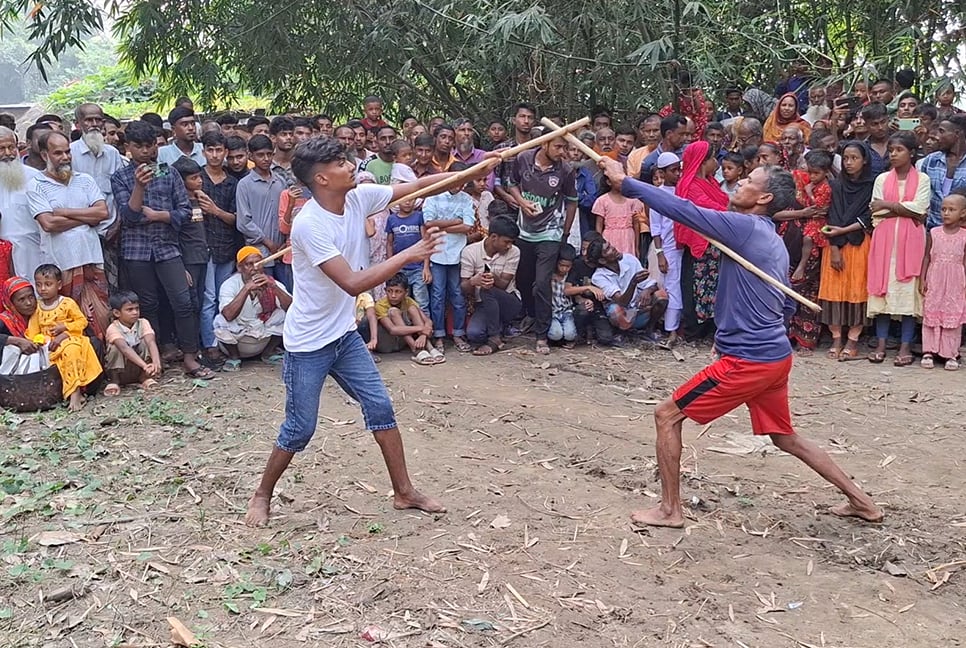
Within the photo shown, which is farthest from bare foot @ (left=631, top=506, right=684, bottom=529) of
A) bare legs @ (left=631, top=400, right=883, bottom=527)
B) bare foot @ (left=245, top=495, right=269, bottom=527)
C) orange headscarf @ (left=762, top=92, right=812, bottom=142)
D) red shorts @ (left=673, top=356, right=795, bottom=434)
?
orange headscarf @ (left=762, top=92, right=812, bottom=142)

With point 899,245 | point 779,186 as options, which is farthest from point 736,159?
point 779,186

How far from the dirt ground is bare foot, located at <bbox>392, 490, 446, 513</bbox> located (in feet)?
0.21

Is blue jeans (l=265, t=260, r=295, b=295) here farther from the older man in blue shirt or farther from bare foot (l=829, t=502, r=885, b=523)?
the older man in blue shirt

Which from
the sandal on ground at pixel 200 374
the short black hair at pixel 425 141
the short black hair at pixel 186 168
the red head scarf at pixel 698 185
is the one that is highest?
the short black hair at pixel 425 141

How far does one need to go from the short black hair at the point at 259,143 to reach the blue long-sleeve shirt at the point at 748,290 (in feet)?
12.7

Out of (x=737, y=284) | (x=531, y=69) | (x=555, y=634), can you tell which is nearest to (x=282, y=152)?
(x=531, y=69)

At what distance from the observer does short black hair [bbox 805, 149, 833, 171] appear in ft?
24.7

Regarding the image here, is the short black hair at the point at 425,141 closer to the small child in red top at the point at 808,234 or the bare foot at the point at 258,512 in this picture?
the small child in red top at the point at 808,234

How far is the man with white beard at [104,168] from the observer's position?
693cm

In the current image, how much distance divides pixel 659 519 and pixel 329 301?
181 cm

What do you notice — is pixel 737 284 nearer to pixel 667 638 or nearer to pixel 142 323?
pixel 667 638

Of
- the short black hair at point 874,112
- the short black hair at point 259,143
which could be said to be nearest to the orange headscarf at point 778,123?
the short black hair at point 874,112

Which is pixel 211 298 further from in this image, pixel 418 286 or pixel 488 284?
pixel 488 284

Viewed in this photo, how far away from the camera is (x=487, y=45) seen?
8.95 meters
